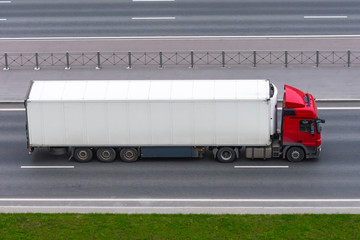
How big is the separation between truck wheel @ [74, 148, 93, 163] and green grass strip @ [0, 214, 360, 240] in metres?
6.58

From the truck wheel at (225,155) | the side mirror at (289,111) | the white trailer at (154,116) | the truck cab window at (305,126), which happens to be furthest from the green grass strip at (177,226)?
the side mirror at (289,111)

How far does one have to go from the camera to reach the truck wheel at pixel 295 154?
34062mm

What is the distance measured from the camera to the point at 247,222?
27.4 metres

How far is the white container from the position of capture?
33.3m

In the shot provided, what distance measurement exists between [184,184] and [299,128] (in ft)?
20.4

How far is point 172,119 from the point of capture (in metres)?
33.5

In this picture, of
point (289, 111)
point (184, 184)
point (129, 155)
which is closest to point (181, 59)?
point (129, 155)

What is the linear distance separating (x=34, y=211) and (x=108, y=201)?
3.38 m

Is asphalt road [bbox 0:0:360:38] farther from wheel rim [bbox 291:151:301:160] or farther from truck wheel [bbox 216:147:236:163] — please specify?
truck wheel [bbox 216:147:236:163]

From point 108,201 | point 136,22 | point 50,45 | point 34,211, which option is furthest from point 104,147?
point 136,22

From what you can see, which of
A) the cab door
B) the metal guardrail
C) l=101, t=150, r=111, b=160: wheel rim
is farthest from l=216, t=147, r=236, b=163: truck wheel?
the metal guardrail

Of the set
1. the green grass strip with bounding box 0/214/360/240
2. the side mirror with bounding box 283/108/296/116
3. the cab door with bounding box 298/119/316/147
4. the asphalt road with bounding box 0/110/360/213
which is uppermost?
the side mirror with bounding box 283/108/296/116

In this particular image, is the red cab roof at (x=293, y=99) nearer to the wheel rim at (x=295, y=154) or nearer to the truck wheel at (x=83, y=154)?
the wheel rim at (x=295, y=154)

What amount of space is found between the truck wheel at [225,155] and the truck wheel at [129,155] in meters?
3.96
